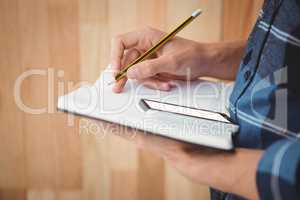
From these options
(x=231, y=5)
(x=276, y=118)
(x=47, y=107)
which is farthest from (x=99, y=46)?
(x=276, y=118)

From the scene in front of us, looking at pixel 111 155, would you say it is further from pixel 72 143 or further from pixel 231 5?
pixel 231 5

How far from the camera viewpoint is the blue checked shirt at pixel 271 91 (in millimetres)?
314

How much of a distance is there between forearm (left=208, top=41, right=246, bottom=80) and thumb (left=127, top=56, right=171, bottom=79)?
0.30 feet

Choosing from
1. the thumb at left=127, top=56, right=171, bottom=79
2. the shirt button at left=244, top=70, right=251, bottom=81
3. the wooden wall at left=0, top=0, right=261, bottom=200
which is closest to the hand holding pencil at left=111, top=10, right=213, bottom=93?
the thumb at left=127, top=56, right=171, bottom=79

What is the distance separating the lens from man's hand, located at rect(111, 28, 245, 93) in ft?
1.72

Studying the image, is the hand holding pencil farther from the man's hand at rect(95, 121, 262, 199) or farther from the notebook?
the man's hand at rect(95, 121, 262, 199)

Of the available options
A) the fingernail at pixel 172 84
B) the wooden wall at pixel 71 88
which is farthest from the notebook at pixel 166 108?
the wooden wall at pixel 71 88

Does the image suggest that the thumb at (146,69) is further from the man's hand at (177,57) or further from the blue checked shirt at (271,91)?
the blue checked shirt at (271,91)

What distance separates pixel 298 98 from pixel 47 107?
23.6 inches

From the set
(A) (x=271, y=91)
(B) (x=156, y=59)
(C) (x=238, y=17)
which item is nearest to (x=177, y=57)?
(B) (x=156, y=59)

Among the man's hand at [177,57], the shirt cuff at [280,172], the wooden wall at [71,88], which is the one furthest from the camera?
the wooden wall at [71,88]

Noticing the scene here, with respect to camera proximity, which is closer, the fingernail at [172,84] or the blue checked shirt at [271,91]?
the blue checked shirt at [271,91]

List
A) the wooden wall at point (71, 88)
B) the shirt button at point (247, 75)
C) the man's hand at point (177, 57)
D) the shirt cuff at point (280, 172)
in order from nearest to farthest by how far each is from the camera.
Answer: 1. the shirt cuff at point (280, 172)
2. the shirt button at point (247, 75)
3. the man's hand at point (177, 57)
4. the wooden wall at point (71, 88)

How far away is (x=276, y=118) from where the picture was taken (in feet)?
1.22
